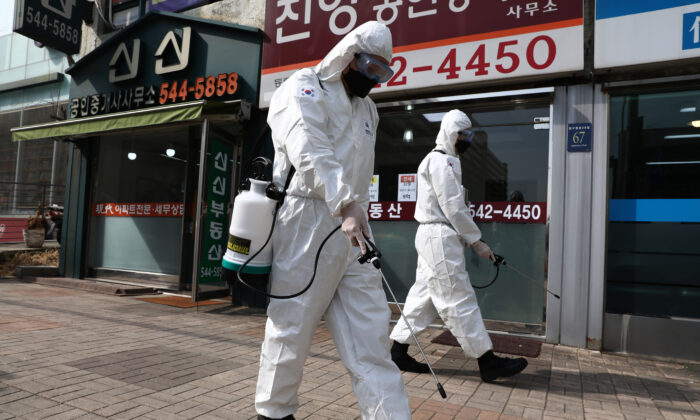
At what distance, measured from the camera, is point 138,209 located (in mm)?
8383

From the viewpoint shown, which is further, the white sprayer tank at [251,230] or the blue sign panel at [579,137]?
the blue sign panel at [579,137]

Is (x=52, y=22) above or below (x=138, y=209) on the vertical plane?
above

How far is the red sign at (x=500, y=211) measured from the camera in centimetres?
516

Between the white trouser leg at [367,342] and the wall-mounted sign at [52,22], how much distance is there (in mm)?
9526

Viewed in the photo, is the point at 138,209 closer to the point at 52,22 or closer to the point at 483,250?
the point at 52,22

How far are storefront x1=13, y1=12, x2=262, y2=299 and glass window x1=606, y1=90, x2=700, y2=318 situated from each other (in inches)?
189

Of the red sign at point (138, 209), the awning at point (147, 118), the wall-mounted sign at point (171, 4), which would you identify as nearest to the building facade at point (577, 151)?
the awning at point (147, 118)

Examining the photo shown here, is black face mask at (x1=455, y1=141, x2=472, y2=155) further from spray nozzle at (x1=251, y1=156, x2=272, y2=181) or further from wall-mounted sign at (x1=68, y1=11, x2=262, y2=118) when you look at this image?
wall-mounted sign at (x1=68, y1=11, x2=262, y2=118)

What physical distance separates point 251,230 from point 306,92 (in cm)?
65

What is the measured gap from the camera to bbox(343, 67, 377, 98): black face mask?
7.01ft

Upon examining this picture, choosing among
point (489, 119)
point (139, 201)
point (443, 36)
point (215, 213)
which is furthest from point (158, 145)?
point (489, 119)

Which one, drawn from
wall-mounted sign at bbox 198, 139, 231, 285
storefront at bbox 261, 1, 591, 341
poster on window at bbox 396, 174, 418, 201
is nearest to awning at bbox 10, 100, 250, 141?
wall-mounted sign at bbox 198, 139, 231, 285

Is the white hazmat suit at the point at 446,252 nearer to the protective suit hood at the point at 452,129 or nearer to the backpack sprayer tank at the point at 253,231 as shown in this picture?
the protective suit hood at the point at 452,129

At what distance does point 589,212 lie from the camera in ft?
15.7
